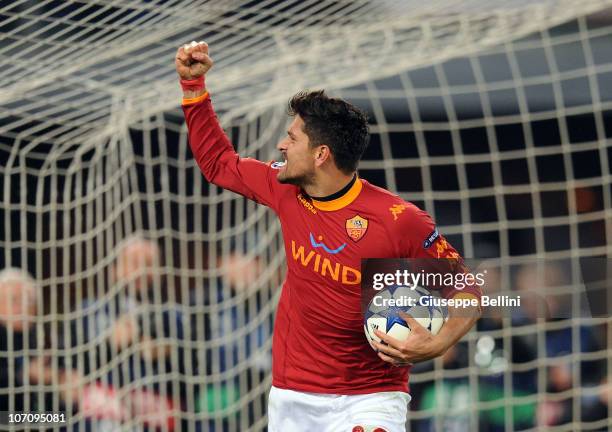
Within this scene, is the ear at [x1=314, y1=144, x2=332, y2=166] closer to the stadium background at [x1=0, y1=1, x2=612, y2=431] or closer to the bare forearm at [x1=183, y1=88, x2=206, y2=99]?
the bare forearm at [x1=183, y1=88, x2=206, y2=99]

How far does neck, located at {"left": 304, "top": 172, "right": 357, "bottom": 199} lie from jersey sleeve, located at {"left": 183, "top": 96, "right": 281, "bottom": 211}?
155 mm

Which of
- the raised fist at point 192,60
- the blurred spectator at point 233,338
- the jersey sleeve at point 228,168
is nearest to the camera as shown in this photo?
the raised fist at point 192,60

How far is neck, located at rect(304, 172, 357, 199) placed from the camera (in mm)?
3441

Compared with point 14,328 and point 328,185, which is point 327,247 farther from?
point 14,328

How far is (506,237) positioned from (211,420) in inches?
101

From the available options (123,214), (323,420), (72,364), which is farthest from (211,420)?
(323,420)

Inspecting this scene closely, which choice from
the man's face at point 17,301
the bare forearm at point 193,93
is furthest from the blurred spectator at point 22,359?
the bare forearm at point 193,93

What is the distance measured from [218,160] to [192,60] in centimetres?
34

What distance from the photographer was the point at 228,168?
11.8 feet

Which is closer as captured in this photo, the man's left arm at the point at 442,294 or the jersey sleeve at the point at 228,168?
the man's left arm at the point at 442,294

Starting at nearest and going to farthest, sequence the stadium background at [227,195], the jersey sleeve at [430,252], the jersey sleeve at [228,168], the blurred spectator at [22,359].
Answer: the jersey sleeve at [430,252]
the jersey sleeve at [228,168]
the stadium background at [227,195]
the blurred spectator at [22,359]

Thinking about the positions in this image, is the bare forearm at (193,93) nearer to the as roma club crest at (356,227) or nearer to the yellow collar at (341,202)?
the yellow collar at (341,202)

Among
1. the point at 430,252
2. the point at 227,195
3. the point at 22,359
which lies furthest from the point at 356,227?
the point at 227,195

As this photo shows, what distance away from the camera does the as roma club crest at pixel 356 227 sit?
3.40m
